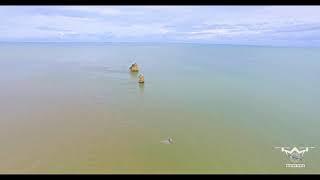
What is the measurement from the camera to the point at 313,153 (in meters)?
2.62

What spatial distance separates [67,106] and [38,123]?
1.36 m

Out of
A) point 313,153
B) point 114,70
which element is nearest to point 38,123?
point 313,153

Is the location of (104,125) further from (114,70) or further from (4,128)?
(114,70)

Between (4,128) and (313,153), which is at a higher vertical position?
(313,153)

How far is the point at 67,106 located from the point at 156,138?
331 centimetres

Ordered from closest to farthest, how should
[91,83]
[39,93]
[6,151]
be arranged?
[6,151] → [39,93] → [91,83]

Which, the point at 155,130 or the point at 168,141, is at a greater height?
the point at 168,141

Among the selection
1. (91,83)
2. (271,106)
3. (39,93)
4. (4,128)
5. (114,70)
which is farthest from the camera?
(114,70)

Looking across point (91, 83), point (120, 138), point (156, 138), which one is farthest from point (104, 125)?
point (91, 83)

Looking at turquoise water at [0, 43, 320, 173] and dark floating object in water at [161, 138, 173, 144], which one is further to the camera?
dark floating object in water at [161, 138, 173, 144]

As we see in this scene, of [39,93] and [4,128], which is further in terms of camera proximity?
[39,93]

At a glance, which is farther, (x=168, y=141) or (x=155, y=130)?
(x=155, y=130)

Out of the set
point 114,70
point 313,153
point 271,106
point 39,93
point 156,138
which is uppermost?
point 313,153

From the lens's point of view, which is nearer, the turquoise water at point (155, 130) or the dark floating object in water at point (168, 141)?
the turquoise water at point (155, 130)
